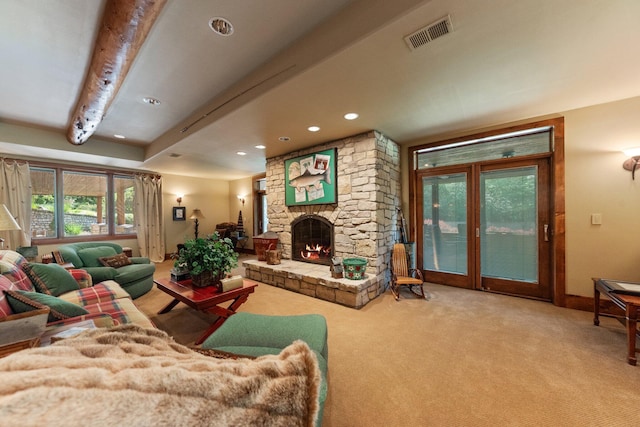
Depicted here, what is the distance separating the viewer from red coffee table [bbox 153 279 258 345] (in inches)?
88.6

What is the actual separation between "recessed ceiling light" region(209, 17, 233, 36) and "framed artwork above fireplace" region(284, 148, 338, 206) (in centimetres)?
225

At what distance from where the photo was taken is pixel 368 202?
349cm

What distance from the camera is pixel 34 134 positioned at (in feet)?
12.5

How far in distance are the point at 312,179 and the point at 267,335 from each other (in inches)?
115

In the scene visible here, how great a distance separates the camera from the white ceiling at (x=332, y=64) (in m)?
1.62

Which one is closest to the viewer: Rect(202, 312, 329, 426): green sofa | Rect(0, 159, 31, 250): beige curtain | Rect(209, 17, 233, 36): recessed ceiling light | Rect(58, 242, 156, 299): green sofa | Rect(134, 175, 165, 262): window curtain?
Rect(202, 312, 329, 426): green sofa

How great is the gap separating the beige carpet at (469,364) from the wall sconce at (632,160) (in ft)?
5.73

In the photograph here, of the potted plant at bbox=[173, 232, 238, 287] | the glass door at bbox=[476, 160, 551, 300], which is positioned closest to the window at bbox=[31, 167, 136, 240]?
the potted plant at bbox=[173, 232, 238, 287]

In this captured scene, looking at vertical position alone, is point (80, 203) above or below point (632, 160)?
below

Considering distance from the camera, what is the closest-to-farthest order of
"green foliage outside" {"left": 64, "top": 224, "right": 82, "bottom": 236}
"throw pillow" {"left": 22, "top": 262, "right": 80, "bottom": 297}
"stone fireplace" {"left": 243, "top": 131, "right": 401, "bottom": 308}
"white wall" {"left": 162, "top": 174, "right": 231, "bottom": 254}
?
"throw pillow" {"left": 22, "top": 262, "right": 80, "bottom": 297} < "stone fireplace" {"left": 243, "top": 131, "right": 401, "bottom": 308} < "green foliage outside" {"left": 64, "top": 224, "right": 82, "bottom": 236} < "white wall" {"left": 162, "top": 174, "right": 231, "bottom": 254}

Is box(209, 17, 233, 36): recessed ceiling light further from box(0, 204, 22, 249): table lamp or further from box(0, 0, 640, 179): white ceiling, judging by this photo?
box(0, 204, 22, 249): table lamp

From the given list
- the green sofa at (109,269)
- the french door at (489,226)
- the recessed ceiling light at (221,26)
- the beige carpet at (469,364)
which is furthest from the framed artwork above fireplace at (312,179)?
the green sofa at (109,269)

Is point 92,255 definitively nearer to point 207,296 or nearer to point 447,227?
point 207,296

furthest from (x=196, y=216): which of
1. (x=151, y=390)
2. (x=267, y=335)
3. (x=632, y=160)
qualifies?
(x=632, y=160)
